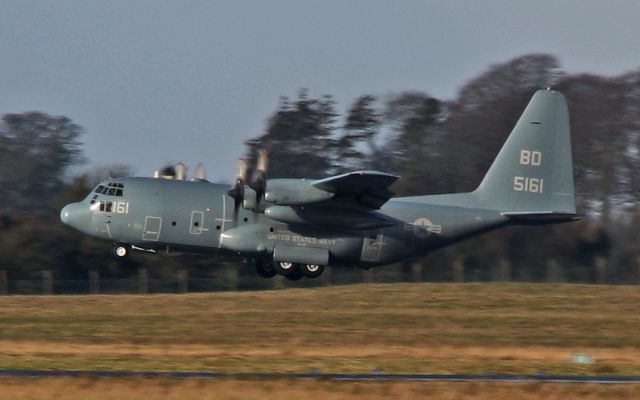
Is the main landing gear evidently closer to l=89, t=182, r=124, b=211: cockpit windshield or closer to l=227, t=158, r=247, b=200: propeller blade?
l=227, t=158, r=247, b=200: propeller blade

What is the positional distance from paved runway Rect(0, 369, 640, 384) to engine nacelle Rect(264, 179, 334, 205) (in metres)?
10.1

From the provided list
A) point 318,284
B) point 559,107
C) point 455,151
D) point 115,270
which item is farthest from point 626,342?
point 455,151

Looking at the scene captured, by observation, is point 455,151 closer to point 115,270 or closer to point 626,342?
point 115,270

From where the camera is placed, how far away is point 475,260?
42.1 metres

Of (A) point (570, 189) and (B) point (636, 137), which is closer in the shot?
(A) point (570, 189)

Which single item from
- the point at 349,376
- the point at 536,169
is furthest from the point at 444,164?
the point at 349,376

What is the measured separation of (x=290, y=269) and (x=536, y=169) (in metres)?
7.61

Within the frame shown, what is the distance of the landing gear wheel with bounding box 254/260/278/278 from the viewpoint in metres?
31.0

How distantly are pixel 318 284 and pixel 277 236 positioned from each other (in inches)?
330

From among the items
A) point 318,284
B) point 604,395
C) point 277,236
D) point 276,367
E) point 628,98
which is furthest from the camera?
point 628,98

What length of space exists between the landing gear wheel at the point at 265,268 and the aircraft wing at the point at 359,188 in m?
2.93

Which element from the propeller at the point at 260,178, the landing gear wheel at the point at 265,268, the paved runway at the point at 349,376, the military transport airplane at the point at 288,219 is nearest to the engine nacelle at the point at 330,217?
the military transport airplane at the point at 288,219

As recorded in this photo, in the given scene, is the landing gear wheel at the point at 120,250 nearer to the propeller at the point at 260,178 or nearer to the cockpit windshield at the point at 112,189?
the cockpit windshield at the point at 112,189

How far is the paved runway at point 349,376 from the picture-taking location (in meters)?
17.5
